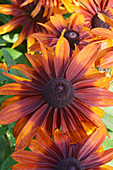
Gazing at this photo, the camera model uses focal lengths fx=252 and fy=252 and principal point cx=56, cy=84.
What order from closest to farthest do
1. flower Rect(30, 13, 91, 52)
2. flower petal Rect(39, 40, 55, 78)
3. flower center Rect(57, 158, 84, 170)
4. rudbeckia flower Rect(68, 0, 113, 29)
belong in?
flower center Rect(57, 158, 84, 170)
flower petal Rect(39, 40, 55, 78)
flower Rect(30, 13, 91, 52)
rudbeckia flower Rect(68, 0, 113, 29)

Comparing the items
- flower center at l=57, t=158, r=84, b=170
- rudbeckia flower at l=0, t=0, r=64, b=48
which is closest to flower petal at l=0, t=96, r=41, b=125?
flower center at l=57, t=158, r=84, b=170

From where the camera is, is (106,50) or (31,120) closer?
(31,120)

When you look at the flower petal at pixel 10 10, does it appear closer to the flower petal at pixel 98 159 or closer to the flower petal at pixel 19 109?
the flower petal at pixel 19 109

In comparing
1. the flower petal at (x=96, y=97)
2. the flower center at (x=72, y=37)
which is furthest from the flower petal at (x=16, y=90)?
the flower center at (x=72, y=37)

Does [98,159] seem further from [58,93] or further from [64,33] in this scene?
[64,33]

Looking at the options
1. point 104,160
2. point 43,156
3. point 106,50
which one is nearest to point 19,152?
point 43,156

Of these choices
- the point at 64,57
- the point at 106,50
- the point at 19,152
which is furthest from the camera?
the point at 106,50

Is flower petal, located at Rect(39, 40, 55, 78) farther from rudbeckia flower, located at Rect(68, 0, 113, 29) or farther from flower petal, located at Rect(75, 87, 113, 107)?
rudbeckia flower, located at Rect(68, 0, 113, 29)

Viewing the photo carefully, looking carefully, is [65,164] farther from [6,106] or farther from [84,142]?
[6,106]
